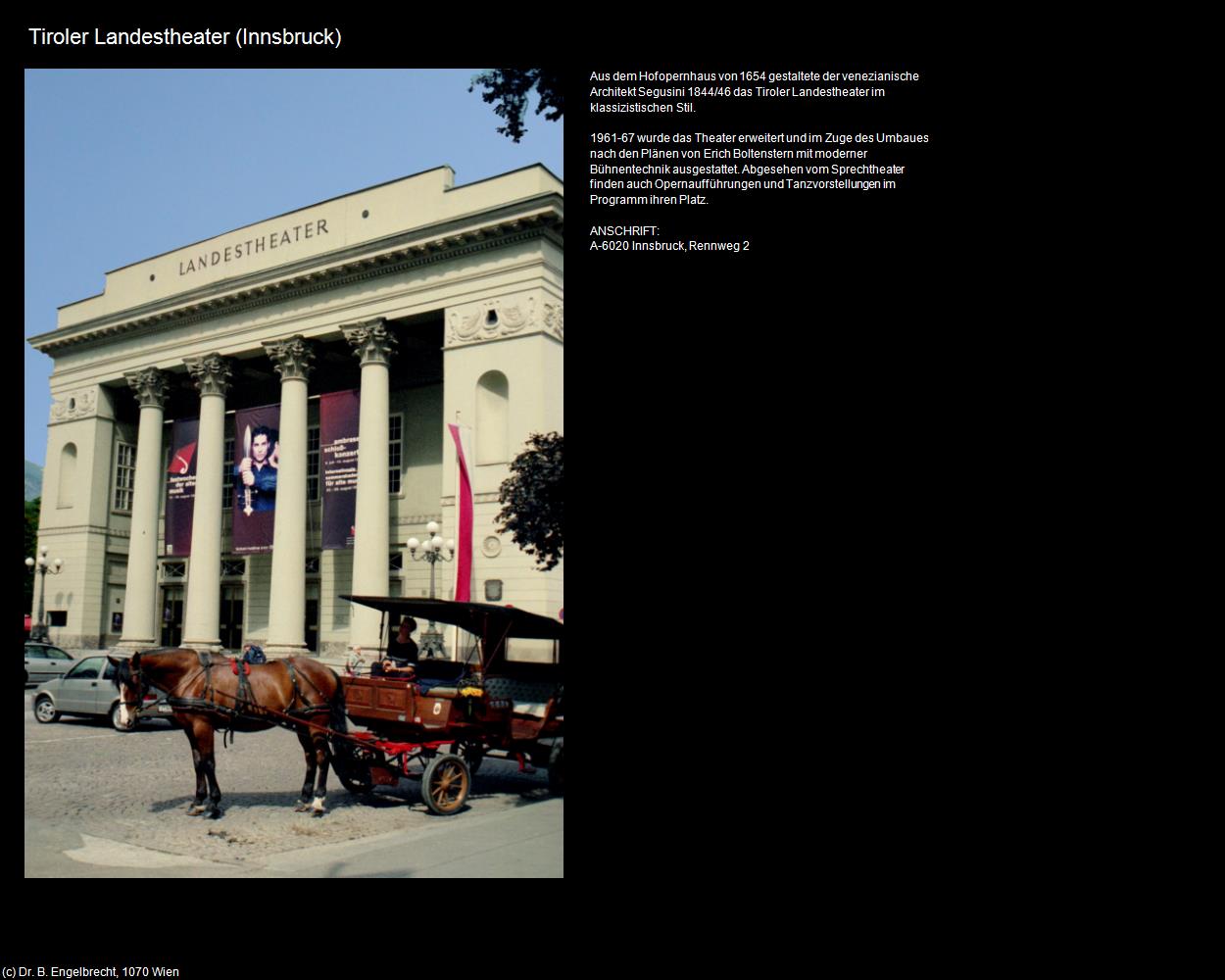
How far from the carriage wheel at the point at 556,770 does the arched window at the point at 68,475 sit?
29044 millimetres

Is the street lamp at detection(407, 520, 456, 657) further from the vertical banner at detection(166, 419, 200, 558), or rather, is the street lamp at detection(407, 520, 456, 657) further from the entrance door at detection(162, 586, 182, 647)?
the entrance door at detection(162, 586, 182, 647)

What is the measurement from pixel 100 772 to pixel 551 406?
15380mm

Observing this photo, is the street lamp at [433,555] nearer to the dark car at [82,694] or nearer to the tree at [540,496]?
the tree at [540,496]

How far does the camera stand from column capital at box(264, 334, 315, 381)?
29.6m

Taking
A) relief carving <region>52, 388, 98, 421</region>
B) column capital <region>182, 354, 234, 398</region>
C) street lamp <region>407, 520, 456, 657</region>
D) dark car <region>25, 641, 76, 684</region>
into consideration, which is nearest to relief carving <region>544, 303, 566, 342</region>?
street lamp <region>407, 520, 456, 657</region>

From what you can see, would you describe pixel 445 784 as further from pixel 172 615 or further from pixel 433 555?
pixel 172 615

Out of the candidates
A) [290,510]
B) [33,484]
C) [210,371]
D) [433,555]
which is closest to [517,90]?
[433,555]

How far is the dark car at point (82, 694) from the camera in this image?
15102 millimetres

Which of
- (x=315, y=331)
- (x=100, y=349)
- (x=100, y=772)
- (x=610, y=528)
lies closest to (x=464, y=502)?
(x=315, y=331)

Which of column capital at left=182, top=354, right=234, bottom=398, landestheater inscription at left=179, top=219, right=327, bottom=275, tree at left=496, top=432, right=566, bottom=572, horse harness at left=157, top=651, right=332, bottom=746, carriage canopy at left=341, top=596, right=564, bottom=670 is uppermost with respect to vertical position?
landestheater inscription at left=179, top=219, right=327, bottom=275

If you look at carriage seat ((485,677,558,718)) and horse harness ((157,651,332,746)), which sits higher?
horse harness ((157,651,332,746))

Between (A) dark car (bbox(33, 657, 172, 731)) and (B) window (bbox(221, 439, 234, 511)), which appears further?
(B) window (bbox(221, 439, 234, 511))

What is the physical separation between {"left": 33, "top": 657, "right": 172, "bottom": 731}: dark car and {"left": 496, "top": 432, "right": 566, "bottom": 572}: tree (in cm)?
709

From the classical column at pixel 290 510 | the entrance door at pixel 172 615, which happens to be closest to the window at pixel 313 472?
the classical column at pixel 290 510
